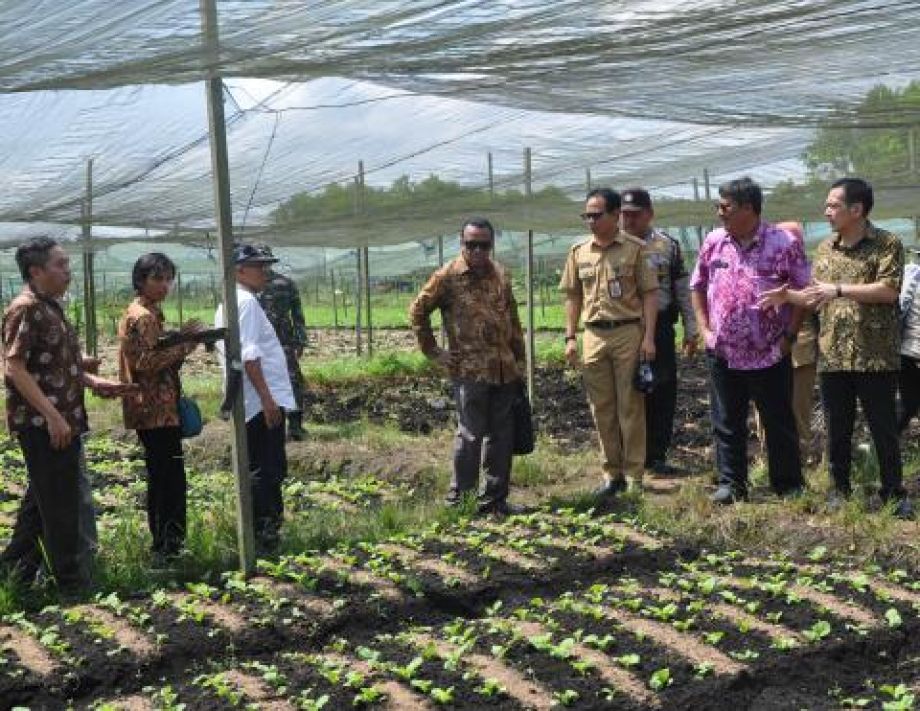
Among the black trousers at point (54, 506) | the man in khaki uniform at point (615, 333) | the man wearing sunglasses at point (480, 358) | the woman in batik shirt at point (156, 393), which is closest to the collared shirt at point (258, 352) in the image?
the woman in batik shirt at point (156, 393)

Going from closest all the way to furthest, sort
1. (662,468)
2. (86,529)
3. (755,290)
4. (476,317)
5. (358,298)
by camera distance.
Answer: (86,529) < (755,290) < (476,317) < (662,468) < (358,298)

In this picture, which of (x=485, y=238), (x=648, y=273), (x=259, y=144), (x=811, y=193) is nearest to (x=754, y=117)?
(x=648, y=273)

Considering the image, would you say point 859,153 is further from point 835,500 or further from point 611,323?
point 835,500

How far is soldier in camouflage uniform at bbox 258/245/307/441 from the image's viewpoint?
8266 millimetres

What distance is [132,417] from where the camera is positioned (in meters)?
5.23

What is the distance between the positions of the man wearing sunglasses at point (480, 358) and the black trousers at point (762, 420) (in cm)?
107

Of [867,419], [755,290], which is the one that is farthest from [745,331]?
[867,419]

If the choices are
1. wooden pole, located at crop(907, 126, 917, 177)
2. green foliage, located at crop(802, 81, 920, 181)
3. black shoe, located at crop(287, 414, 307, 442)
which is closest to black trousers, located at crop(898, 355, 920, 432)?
green foliage, located at crop(802, 81, 920, 181)

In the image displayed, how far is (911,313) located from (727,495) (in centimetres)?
167

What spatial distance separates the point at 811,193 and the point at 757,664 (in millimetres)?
5933

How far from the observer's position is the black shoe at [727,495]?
19.3 feet

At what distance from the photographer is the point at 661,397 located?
692 centimetres

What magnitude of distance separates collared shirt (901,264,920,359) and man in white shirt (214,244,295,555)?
140 inches

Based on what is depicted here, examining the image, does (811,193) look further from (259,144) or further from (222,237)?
(222,237)
